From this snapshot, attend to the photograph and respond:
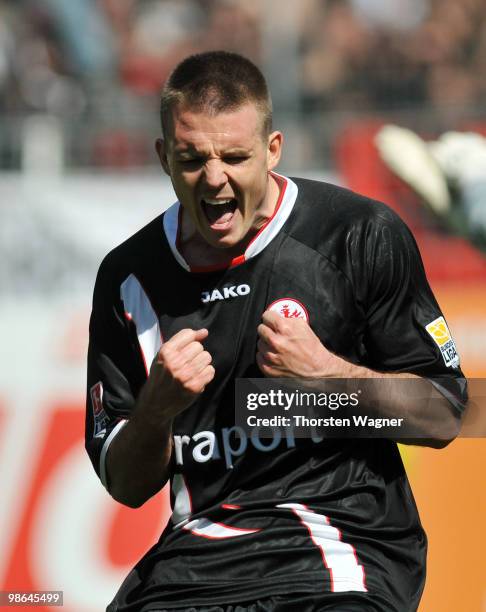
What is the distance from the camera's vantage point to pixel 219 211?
3686 millimetres

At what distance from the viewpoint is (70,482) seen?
7.72 metres

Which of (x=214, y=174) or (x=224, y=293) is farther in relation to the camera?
(x=224, y=293)

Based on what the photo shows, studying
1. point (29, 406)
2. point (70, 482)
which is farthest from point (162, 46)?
point (70, 482)

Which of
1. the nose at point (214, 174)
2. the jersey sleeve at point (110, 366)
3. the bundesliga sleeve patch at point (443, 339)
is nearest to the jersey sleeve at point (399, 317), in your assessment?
the bundesliga sleeve patch at point (443, 339)

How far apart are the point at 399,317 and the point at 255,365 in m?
0.46

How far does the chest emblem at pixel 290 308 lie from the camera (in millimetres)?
3669

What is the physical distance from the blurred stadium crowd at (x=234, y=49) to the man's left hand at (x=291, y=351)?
585cm

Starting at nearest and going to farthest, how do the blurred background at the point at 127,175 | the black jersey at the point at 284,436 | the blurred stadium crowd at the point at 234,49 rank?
the black jersey at the point at 284,436 → the blurred background at the point at 127,175 → the blurred stadium crowd at the point at 234,49

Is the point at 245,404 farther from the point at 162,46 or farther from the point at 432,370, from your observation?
the point at 162,46

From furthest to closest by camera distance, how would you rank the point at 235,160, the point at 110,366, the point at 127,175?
the point at 127,175 < the point at 110,366 < the point at 235,160

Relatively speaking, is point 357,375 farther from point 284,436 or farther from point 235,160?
point 235,160

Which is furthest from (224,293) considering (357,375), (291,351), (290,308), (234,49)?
(234,49)

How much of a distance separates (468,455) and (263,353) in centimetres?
380

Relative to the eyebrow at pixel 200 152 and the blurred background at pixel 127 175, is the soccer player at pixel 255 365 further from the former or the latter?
the blurred background at pixel 127 175
